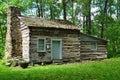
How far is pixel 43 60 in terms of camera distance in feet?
86.6

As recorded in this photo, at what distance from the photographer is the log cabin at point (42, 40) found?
2603cm

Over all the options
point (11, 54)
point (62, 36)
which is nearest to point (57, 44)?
point (62, 36)

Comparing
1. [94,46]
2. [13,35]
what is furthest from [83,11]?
[13,35]

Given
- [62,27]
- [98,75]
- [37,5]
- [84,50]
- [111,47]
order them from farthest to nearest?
[111,47]
[37,5]
[84,50]
[62,27]
[98,75]

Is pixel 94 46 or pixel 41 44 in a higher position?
pixel 41 44

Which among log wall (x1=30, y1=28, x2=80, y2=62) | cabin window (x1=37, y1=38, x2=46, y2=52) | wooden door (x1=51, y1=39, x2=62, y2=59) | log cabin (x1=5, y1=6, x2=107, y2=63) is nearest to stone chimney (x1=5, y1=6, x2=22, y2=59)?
log cabin (x1=5, y1=6, x2=107, y2=63)

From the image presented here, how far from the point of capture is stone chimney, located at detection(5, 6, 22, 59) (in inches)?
1122

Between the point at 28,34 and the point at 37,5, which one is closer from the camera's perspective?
the point at 28,34

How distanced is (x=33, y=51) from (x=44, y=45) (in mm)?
1416

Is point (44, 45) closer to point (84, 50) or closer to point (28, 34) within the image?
point (28, 34)

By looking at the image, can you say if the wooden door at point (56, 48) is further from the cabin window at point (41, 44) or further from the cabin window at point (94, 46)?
the cabin window at point (94, 46)

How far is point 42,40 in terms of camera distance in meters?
26.8

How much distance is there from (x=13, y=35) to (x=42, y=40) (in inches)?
155

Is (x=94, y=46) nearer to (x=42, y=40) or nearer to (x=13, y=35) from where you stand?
(x=42, y=40)
